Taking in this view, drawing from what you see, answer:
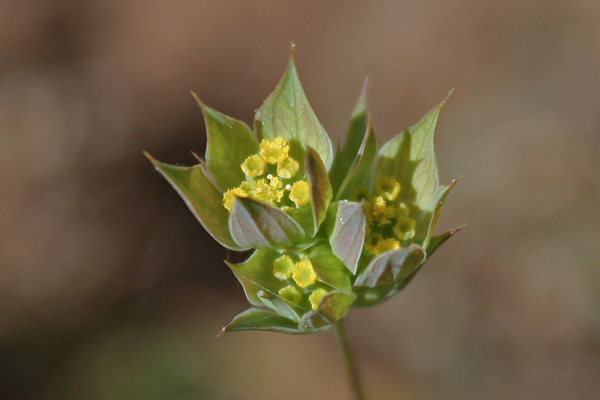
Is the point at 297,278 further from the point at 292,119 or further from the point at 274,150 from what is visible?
the point at 292,119

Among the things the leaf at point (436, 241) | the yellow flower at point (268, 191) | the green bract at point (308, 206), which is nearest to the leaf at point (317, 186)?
the green bract at point (308, 206)

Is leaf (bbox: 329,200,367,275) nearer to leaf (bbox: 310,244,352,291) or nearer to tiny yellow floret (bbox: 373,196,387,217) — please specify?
leaf (bbox: 310,244,352,291)

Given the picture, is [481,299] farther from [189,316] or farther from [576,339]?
[189,316]

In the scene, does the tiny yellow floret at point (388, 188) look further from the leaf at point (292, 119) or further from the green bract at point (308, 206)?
the leaf at point (292, 119)

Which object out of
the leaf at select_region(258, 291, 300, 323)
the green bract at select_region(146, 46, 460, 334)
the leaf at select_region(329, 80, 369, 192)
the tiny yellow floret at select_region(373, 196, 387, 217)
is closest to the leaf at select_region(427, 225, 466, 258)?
the green bract at select_region(146, 46, 460, 334)

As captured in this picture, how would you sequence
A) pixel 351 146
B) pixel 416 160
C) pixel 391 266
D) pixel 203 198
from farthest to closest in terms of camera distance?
pixel 351 146 → pixel 416 160 → pixel 203 198 → pixel 391 266

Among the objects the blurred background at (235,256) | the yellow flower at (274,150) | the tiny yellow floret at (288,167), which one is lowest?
the blurred background at (235,256)

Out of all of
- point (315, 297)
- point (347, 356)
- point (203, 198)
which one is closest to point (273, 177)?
point (203, 198)
